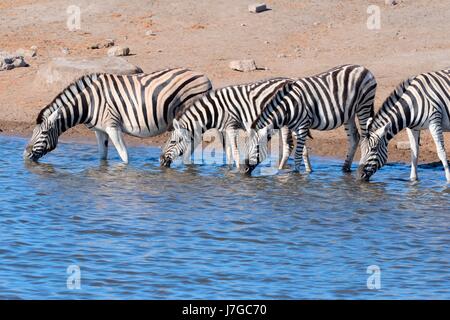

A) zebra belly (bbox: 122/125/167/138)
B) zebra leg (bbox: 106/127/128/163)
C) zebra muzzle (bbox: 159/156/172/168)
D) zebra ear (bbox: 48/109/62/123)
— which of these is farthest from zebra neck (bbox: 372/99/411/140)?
zebra ear (bbox: 48/109/62/123)

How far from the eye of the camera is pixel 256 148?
56.2 feet

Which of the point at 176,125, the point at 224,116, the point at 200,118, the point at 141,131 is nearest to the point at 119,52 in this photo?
the point at 141,131

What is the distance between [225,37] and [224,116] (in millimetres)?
9074

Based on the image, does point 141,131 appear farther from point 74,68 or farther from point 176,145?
point 74,68

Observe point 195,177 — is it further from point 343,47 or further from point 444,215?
A: point 343,47

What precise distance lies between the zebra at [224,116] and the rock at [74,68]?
4770mm

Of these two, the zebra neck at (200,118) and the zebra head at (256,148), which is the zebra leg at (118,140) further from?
the zebra head at (256,148)

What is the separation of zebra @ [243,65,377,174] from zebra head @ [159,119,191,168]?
1.12 m

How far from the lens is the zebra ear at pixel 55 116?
18344 mm

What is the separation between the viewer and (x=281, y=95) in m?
17.4

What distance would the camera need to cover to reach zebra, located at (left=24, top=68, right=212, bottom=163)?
60.0 ft

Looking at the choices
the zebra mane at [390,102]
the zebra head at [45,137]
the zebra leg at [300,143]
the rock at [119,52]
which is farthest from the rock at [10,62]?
the zebra mane at [390,102]

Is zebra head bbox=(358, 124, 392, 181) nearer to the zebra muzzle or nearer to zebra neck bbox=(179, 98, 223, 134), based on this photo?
zebra neck bbox=(179, 98, 223, 134)

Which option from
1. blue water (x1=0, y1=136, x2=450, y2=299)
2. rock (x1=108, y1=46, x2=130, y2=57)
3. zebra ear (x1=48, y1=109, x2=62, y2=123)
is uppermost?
rock (x1=108, y1=46, x2=130, y2=57)
